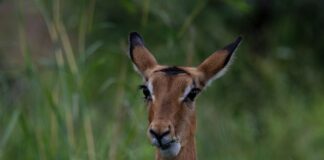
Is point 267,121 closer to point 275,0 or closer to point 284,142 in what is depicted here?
point 284,142

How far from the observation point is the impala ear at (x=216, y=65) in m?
8.43

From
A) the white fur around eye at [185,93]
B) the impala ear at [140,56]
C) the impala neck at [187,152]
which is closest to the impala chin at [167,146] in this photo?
the impala neck at [187,152]

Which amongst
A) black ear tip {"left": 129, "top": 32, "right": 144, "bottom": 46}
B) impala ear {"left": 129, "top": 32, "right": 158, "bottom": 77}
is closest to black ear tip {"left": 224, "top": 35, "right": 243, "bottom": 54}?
impala ear {"left": 129, "top": 32, "right": 158, "bottom": 77}

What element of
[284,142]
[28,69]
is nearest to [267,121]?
[284,142]

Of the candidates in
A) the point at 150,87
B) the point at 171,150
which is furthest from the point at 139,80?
the point at 171,150

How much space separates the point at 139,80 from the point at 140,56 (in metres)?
3.78

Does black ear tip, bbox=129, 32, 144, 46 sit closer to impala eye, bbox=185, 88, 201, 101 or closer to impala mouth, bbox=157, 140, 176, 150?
impala eye, bbox=185, 88, 201, 101

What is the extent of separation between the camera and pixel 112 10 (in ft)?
46.0

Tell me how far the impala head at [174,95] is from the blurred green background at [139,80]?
0.75 meters

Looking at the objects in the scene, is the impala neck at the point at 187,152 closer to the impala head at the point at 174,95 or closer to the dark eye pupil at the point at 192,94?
the impala head at the point at 174,95

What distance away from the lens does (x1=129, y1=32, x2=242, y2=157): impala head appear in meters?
7.80

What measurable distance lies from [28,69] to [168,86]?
1138 mm

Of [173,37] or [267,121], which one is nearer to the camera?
[173,37]

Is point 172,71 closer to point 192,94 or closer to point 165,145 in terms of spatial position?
point 192,94
